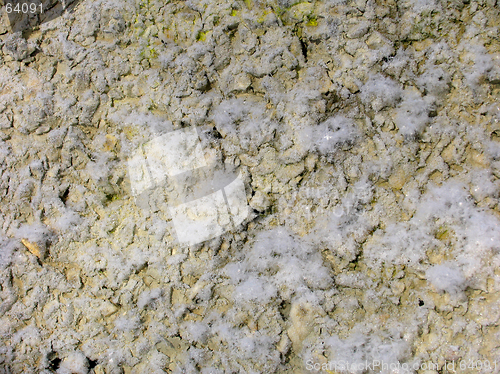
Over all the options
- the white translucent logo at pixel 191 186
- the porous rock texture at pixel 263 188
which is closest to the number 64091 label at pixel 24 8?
the porous rock texture at pixel 263 188

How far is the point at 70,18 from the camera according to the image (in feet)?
4.05

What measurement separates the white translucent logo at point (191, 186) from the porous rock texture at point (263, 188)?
0.03 metres

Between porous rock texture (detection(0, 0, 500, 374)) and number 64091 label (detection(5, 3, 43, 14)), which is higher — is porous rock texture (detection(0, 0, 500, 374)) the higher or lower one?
the lower one

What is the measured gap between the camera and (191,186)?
1.12 metres

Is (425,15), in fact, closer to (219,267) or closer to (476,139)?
(476,139)

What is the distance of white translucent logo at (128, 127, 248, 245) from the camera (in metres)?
1.10

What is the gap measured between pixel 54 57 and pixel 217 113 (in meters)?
0.57

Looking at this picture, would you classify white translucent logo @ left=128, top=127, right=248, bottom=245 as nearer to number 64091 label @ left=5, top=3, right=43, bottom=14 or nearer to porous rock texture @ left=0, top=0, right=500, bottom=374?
porous rock texture @ left=0, top=0, right=500, bottom=374

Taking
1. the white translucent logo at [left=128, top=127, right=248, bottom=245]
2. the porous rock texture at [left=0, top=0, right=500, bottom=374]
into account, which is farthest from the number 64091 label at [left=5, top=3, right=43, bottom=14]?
the white translucent logo at [left=128, top=127, right=248, bottom=245]

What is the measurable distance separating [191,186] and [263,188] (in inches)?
8.4

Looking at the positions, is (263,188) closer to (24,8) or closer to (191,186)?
(191,186)

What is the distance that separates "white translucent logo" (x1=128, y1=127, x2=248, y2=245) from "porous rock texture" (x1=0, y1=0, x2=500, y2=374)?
0.10 feet

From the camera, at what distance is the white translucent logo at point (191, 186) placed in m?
1.10

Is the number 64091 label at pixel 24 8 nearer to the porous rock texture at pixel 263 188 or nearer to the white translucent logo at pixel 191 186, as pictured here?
the porous rock texture at pixel 263 188
